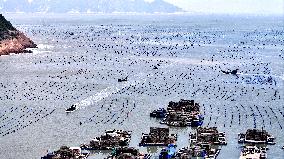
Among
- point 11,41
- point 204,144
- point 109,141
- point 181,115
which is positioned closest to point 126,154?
point 109,141

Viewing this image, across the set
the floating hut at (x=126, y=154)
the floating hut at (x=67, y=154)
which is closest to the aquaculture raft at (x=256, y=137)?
the floating hut at (x=126, y=154)

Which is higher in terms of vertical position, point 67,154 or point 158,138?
point 158,138

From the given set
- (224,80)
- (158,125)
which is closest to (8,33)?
(224,80)

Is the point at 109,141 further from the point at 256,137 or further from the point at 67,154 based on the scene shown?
the point at 256,137

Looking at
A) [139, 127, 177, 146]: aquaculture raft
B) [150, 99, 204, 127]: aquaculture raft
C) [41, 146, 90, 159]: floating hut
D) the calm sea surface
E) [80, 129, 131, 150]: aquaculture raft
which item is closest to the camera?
[41, 146, 90, 159]: floating hut

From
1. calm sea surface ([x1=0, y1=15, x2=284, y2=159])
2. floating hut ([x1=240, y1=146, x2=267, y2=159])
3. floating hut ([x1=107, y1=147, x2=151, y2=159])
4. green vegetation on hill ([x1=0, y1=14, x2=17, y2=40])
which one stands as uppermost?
green vegetation on hill ([x1=0, y1=14, x2=17, y2=40])

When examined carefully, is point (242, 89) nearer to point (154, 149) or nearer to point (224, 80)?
point (224, 80)

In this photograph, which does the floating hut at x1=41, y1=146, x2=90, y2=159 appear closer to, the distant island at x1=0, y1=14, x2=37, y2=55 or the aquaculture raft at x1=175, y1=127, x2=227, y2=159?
the aquaculture raft at x1=175, y1=127, x2=227, y2=159

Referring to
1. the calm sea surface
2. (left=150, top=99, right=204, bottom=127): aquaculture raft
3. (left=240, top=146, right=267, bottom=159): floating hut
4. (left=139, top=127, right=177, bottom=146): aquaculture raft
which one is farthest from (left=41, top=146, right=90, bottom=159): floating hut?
(left=240, top=146, right=267, bottom=159): floating hut

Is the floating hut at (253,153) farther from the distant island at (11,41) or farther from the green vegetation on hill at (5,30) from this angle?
the green vegetation on hill at (5,30)

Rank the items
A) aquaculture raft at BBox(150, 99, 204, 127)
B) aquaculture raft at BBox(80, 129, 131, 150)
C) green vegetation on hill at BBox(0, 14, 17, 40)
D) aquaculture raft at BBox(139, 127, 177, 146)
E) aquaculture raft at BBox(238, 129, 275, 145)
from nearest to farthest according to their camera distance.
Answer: aquaculture raft at BBox(80, 129, 131, 150)
aquaculture raft at BBox(139, 127, 177, 146)
aquaculture raft at BBox(238, 129, 275, 145)
aquaculture raft at BBox(150, 99, 204, 127)
green vegetation on hill at BBox(0, 14, 17, 40)
